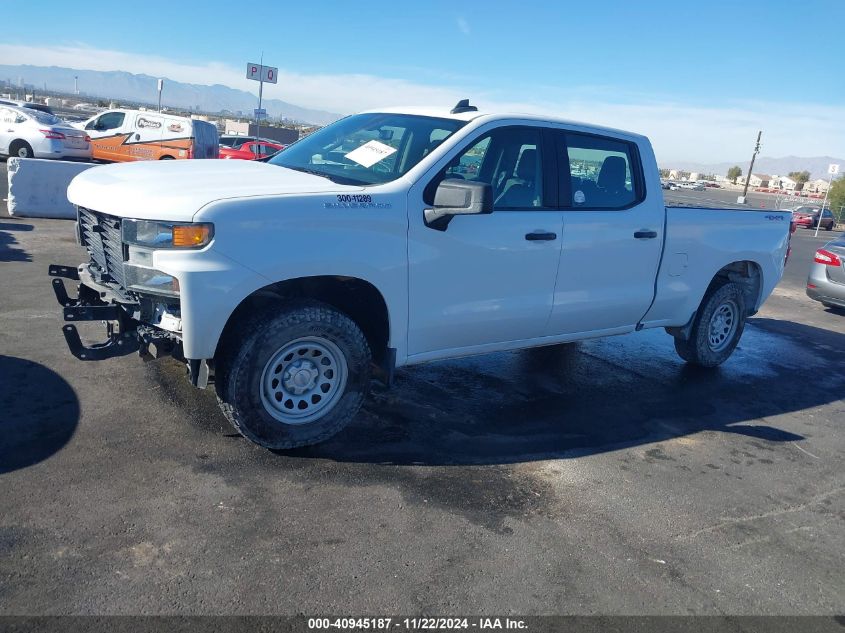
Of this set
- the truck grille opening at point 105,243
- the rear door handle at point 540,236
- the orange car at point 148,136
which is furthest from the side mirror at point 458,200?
the orange car at point 148,136

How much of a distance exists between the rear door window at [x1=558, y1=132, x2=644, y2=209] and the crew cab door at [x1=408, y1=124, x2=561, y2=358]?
20 centimetres

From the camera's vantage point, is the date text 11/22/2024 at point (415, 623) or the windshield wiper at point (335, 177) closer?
the date text 11/22/2024 at point (415, 623)

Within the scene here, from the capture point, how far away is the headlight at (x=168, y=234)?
3.61m

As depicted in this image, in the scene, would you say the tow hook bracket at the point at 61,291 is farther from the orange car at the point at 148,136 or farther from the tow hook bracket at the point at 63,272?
the orange car at the point at 148,136

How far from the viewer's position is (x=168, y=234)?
145 inches

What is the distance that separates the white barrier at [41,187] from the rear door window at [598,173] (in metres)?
8.94

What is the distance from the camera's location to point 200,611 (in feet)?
9.23

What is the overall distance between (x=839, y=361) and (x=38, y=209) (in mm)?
11905

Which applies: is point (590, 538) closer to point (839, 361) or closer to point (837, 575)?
point (837, 575)

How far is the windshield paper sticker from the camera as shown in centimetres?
467

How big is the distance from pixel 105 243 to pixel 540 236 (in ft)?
9.09

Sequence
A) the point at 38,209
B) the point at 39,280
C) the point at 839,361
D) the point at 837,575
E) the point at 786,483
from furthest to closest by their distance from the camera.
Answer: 1. the point at 38,209
2. the point at 839,361
3. the point at 39,280
4. the point at 786,483
5. the point at 837,575

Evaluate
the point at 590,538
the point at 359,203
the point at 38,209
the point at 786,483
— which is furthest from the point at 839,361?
the point at 38,209

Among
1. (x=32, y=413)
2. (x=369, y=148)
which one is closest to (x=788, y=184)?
(x=369, y=148)
